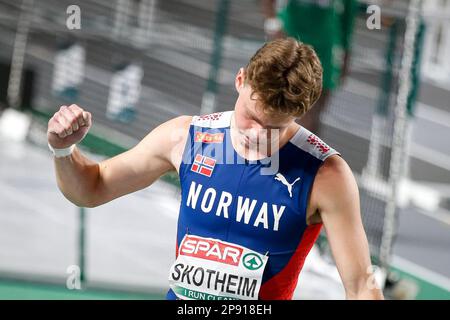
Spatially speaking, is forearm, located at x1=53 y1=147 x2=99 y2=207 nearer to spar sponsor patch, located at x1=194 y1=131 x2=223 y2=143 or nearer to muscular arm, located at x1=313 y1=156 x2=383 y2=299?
spar sponsor patch, located at x1=194 y1=131 x2=223 y2=143

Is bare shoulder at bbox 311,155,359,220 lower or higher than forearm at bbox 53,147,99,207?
higher

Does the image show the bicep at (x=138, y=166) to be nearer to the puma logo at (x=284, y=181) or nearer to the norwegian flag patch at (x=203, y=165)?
the norwegian flag patch at (x=203, y=165)

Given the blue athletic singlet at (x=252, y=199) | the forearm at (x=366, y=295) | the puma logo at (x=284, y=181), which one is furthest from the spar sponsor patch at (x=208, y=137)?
the forearm at (x=366, y=295)

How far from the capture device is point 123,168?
3844mm

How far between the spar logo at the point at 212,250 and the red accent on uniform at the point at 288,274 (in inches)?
5.1

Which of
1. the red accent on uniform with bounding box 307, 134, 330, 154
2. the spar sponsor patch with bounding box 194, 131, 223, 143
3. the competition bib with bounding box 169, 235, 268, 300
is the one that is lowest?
the competition bib with bounding box 169, 235, 268, 300

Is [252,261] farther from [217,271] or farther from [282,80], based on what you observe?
[282,80]

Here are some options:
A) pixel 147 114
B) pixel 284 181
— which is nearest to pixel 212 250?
pixel 284 181

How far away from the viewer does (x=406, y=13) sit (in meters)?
7.47

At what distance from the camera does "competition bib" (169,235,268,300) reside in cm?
367

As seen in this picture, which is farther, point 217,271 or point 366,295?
point 217,271

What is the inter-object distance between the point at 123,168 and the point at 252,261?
54cm

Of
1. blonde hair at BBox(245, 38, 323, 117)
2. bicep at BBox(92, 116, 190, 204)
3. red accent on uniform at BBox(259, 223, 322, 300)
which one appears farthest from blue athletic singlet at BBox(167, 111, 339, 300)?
blonde hair at BBox(245, 38, 323, 117)
